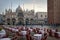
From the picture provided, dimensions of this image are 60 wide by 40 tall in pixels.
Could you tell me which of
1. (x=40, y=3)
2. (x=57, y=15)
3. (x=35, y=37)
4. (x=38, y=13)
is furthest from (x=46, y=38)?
(x=57, y=15)

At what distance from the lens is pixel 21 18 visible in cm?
436

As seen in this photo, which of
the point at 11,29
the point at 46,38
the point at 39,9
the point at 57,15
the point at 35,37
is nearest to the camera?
the point at 35,37

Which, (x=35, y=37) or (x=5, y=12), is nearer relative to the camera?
(x=35, y=37)

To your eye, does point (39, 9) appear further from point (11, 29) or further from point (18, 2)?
point (11, 29)

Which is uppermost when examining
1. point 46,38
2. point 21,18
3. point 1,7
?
point 1,7

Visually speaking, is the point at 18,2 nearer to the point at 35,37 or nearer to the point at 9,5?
the point at 9,5

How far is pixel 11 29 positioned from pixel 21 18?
44 cm

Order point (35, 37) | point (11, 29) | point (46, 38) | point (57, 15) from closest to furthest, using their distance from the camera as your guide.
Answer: point (35, 37) < point (46, 38) < point (11, 29) < point (57, 15)

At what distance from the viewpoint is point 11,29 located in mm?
4121

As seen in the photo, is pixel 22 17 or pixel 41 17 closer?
pixel 41 17

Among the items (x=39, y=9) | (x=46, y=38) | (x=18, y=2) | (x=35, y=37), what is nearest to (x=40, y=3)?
(x=39, y=9)

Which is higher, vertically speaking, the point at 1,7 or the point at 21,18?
the point at 1,7

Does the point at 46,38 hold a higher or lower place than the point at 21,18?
lower

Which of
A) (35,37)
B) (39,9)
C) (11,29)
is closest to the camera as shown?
(35,37)
